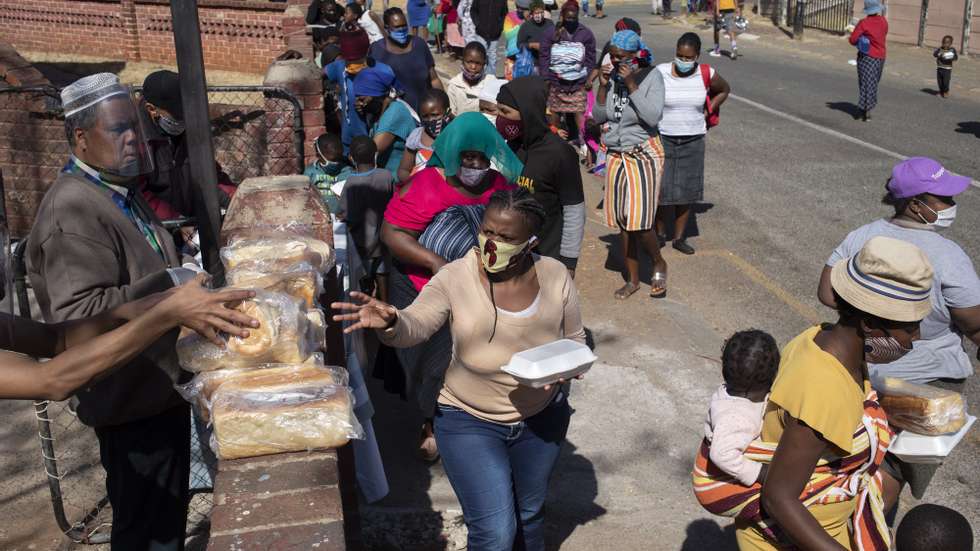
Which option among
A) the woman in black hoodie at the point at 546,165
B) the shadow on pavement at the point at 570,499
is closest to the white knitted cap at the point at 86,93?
the woman in black hoodie at the point at 546,165

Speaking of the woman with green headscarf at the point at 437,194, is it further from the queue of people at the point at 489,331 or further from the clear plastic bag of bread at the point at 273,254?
the clear plastic bag of bread at the point at 273,254

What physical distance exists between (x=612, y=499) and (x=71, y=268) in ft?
9.93

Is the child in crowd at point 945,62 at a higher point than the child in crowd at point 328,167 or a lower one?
lower

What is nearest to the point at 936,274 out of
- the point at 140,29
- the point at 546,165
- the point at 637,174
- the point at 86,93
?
the point at 546,165

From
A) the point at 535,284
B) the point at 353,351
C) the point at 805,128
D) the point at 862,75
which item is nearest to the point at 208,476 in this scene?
the point at 353,351

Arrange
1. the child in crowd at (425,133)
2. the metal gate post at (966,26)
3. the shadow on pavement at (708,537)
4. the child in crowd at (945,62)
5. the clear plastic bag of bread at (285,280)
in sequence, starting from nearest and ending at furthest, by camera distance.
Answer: the clear plastic bag of bread at (285,280), the shadow on pavement at (708,537), the child in crowd at (425,133), the child in crowd at (945,62), the metal gate post at (966,26)

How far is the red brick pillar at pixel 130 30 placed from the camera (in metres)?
18.1

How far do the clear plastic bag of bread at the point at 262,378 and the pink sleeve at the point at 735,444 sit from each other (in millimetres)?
1309

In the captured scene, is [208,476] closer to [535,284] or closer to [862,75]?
[535,284]

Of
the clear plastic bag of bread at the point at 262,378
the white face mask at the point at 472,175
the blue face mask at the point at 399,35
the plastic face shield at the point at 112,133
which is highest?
the plastic face shield at the point at 112,133

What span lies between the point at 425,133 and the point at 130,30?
1344 centimetres

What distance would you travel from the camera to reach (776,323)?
291 inches

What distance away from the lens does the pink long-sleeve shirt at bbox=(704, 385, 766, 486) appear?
3.19 meters

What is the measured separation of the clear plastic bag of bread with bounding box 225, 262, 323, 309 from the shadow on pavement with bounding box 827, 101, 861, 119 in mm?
13777
